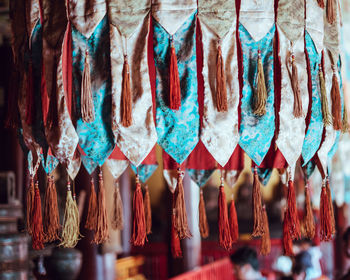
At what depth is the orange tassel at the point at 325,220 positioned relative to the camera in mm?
1829

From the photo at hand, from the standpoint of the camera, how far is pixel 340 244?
262 inches

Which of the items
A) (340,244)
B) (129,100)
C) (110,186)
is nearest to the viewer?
(129,100)

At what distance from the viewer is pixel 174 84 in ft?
5.45

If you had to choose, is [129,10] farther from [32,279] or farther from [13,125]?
[32,279]

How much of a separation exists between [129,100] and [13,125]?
0.53m

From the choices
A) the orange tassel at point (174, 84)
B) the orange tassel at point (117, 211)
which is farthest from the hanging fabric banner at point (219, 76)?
the orange tassel at point (117, 211)

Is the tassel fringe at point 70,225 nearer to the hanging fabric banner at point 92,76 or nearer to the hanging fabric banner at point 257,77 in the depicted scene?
the hanging fabric banner at point 92,76

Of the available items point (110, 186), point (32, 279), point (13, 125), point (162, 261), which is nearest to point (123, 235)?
point (162, 261)

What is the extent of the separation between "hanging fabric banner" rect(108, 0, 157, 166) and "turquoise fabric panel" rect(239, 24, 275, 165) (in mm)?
366

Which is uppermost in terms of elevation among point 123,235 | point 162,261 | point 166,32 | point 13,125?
point 166,32

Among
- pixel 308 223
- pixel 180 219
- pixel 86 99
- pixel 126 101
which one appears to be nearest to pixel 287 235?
pixel 308 223

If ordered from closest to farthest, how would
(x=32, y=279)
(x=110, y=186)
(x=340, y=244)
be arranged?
(x=32, y=279)
(x=110, y=186)
(x=340, y=244)

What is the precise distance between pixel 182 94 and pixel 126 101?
229 millimetres

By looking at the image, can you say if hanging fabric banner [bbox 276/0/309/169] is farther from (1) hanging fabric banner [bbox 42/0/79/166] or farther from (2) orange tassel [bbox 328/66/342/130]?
(1) hanging fabric banner [bbox 42/0/79/166]
